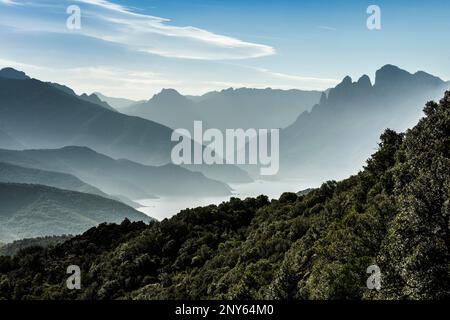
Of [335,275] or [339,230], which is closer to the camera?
[335,275]

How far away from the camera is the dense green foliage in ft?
100

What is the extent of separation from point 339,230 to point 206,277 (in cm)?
2554

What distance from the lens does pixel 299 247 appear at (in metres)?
59.2

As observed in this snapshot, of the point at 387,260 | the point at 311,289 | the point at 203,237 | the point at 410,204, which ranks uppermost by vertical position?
the point at 410,204

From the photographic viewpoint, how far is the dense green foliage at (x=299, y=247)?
100ft
